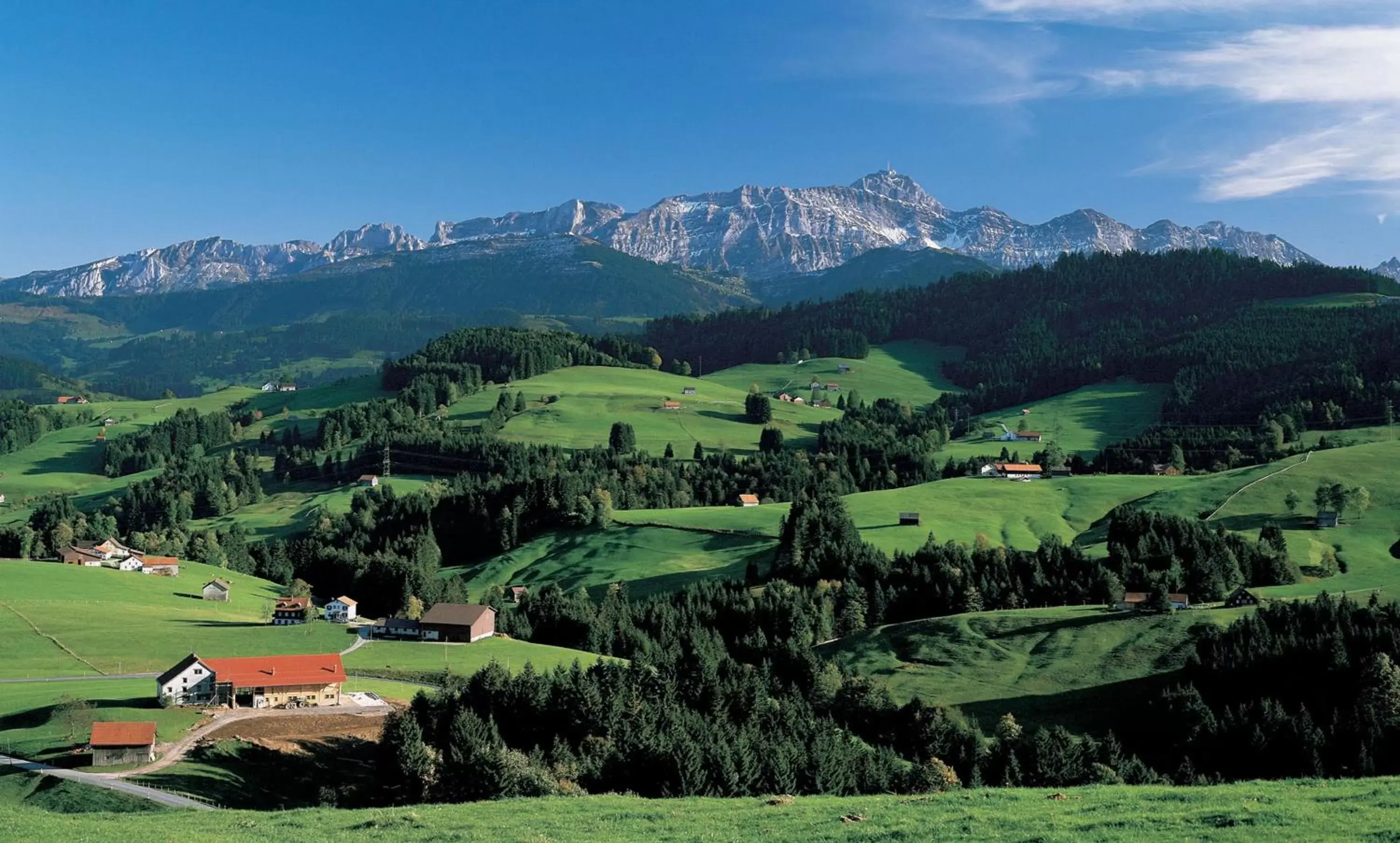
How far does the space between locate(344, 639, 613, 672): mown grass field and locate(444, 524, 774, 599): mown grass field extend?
113 feet

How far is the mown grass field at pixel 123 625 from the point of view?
322 ft

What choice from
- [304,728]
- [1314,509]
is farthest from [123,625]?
[1314,509]

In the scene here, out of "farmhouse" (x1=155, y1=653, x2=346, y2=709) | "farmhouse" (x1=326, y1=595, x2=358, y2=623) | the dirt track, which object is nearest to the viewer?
the dirt track

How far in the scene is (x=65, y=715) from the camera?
2928 inches

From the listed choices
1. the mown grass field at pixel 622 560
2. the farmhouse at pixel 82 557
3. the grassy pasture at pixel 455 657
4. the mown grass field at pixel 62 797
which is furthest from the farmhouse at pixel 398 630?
the farmhouse at pixel 82 557

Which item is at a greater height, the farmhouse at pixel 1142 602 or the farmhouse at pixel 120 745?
the farmhouse at pixel 1142 602

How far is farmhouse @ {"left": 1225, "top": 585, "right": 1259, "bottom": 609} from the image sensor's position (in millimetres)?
107688

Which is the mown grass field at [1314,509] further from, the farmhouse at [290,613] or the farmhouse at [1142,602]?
the farmhouse at [290,613]

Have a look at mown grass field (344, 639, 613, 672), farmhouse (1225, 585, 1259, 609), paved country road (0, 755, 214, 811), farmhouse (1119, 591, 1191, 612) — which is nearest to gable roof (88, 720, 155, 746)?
paved country road (0, 755, 214, 811)

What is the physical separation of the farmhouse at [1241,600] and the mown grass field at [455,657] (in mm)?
56159

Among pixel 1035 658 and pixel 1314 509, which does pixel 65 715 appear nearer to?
pixel 1035 658

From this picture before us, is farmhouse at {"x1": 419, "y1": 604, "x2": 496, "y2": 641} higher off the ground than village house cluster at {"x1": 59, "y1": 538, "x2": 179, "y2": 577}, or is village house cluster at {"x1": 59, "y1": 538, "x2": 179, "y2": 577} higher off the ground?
village house cluster at {"x1": 59, "y1": 538, "x2": 179, "y2": 577}

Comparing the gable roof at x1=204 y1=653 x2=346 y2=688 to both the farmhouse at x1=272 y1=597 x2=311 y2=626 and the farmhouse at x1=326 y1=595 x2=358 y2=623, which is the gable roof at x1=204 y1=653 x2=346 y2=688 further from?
the farmhouse at x1=326 y1=595 x2=358 y2=623

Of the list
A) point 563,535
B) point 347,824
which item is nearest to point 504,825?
point 347,824
